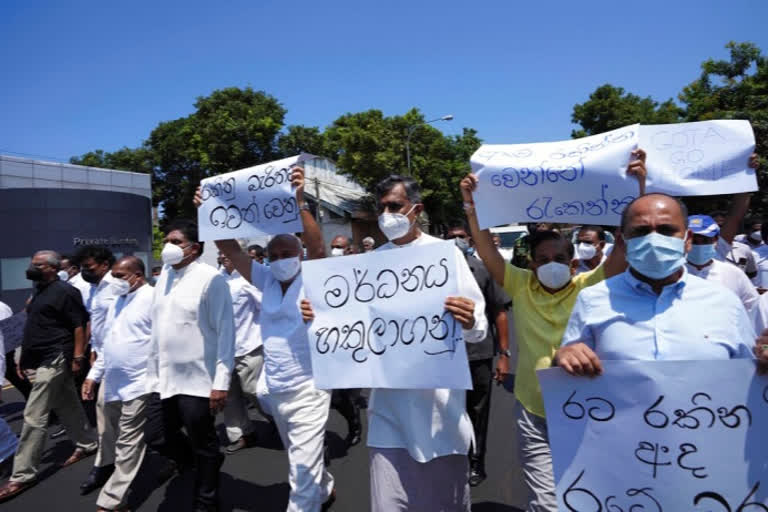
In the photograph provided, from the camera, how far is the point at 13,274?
56.4 ft

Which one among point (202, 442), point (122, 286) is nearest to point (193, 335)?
point (202, 442)

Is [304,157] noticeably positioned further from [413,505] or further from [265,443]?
[265,443]

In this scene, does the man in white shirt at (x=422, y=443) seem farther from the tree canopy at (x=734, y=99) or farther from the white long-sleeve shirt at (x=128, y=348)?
the tree canopy at (x=734, y=99)

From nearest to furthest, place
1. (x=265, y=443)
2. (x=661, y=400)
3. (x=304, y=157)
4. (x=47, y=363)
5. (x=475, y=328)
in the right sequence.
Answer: (x=661, y=400)
(x=475, y=328)
(x=304, y=157)
(x=47, y=363)
(x=265, y=443)

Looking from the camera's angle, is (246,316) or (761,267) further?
(246,316)

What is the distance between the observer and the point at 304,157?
3340mm

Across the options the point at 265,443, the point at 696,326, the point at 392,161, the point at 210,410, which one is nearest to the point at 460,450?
the point at 696,326

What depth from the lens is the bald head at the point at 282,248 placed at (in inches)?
134

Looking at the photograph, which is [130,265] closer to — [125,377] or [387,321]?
[125,377]

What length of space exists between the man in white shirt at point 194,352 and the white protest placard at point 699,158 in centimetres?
291

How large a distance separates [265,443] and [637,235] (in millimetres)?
4325

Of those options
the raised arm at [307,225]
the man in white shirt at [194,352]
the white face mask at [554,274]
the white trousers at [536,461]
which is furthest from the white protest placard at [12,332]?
the white face mask at [554,274]

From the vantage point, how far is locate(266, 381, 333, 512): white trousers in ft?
10.1

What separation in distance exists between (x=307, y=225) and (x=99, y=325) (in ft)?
9.63
